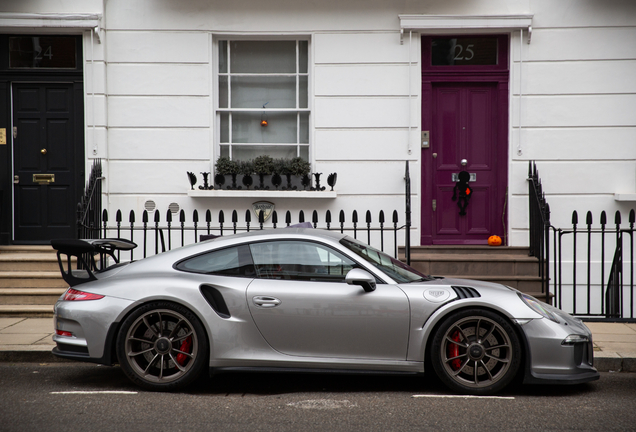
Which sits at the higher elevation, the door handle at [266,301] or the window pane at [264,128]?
the window pane at [264,128]

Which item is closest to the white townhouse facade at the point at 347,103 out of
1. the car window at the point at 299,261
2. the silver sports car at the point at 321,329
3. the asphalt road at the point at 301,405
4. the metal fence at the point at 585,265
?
the metal fence at the point at 585,265

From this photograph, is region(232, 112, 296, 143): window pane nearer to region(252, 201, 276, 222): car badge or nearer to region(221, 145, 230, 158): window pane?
region(221, 145, 230, 158): window pane

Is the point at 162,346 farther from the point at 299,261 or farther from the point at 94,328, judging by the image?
the point at 299,261

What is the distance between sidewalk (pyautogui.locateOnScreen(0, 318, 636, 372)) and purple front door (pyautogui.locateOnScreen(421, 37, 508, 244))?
2.59m

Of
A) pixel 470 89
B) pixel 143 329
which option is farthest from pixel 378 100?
pixel 143 329

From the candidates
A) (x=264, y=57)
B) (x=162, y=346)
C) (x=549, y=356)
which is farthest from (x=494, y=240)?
(x=162, y=346)

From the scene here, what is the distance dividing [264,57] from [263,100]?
65cm

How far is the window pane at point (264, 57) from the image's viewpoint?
9.62 m

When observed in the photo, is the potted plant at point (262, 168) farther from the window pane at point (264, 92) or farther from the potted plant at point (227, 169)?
the window pane at point (264, 92)

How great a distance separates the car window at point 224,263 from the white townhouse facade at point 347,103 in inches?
161

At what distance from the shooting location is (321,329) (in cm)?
489

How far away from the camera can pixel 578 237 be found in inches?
369

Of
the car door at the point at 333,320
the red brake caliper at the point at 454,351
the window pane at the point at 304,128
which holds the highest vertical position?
the window pane at the point at 304,128

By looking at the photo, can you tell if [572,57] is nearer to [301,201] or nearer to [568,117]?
[568,117]
